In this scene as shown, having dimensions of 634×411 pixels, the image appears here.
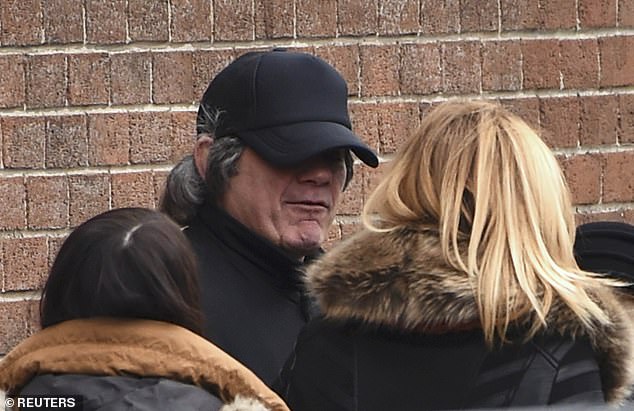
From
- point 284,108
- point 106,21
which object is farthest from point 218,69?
point 284,108

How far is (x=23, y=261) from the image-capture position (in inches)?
178

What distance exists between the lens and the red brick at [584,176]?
15.8 ft

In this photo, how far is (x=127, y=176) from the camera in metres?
4.56

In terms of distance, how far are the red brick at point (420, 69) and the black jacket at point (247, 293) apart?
1347 mm

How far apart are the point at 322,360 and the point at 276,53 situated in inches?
42.5

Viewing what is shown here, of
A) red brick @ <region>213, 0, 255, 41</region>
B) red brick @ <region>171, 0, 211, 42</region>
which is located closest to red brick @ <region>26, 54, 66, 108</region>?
red brick @ <region>171, 0, 211, 42</region>

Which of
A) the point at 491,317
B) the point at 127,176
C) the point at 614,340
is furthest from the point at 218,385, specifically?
the point at 127,176

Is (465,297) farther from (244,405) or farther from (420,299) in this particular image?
(244,405)

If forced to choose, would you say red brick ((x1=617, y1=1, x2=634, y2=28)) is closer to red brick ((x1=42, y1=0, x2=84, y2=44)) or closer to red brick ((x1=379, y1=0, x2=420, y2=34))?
red brick ((x1=379, y1=0, x2=420, y2=34))

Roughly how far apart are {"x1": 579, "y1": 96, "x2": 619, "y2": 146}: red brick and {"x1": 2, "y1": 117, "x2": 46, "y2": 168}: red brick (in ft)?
5.82

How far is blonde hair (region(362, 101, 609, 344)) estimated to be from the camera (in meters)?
2.64

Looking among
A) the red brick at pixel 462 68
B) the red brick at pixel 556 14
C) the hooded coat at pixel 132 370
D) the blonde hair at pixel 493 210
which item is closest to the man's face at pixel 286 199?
the blonde hair at pixel 493 210

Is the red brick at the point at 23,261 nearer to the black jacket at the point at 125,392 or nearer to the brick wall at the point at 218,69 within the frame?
the brick wall at the point at 218,69

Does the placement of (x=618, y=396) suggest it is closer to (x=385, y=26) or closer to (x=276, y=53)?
(x=276, y=53)
